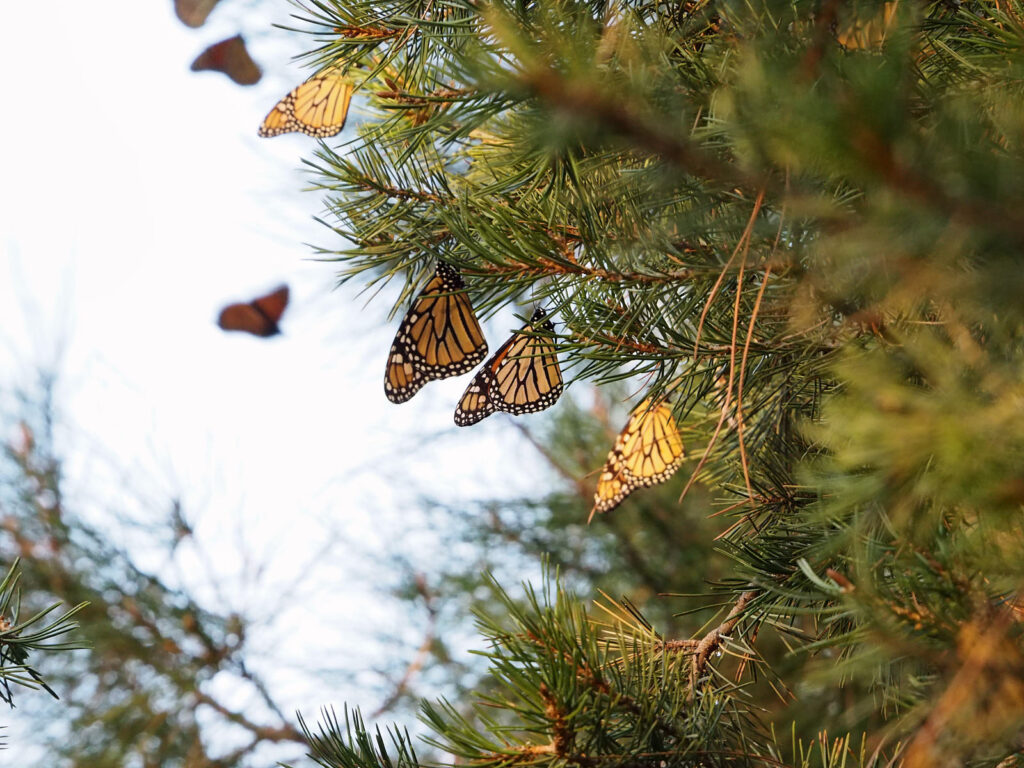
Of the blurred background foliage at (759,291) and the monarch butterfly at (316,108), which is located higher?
the monarch butterfly at (316,108)

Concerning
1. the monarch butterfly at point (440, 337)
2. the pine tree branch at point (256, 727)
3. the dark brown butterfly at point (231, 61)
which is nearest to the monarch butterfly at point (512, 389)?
the monarch butterfly at point (440, 337)

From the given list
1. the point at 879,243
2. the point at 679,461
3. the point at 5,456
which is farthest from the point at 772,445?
the point at 5,456

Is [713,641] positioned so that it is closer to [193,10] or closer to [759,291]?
[759,291]

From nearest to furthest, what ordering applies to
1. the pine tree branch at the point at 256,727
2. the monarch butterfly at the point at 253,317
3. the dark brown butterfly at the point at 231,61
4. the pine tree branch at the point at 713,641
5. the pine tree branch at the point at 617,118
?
the pine tree branch at the point at 617,118 < the pine tree branch at the point at 713,641 < the dark brown butterfly at the point at 231,61 < the monarch butterfly at the point at 253,317 < the pine tree branch at the point at 256,727

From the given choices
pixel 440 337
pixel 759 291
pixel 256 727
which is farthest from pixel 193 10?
pixel 256 727

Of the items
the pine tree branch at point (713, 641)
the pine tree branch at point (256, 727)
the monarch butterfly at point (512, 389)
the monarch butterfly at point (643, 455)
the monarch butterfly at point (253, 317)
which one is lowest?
the pine tree branch at point (713, 641)

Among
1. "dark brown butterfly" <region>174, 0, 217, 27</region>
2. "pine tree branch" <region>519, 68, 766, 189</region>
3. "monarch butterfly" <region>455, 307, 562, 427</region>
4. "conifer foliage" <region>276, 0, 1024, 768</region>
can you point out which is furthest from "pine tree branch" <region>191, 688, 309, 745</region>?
"pine tree branch" <region>519, 68, 766, 189</region>

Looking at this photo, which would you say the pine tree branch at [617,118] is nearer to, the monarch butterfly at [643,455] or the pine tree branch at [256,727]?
the monarch butterfly at [643,455]
